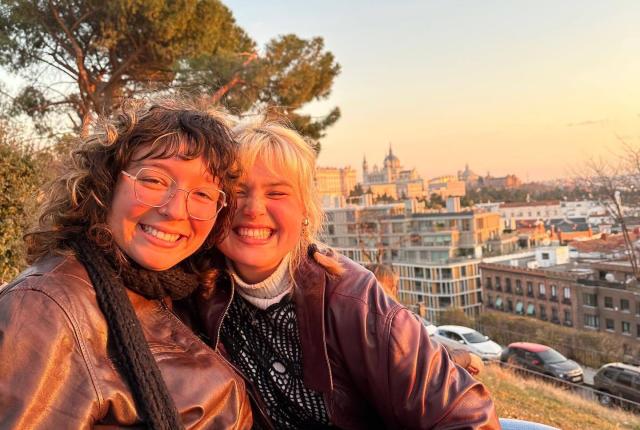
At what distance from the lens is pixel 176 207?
1.32 meters

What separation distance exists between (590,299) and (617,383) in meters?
17.4

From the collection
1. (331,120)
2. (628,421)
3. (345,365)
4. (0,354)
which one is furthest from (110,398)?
(331,120)

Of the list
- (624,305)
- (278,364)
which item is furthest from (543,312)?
(278,364)

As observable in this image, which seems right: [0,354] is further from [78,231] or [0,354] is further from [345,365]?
[345,365]

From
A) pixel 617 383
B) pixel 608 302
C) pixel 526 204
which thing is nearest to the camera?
pixel 617 383

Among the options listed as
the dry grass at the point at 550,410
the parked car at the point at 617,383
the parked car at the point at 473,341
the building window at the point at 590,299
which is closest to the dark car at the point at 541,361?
the parked car at the point at 473,341

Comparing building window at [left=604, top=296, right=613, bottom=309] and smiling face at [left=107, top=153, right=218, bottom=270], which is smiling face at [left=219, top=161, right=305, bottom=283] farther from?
building window at [left=604, top=296, right=613, bottom=309]

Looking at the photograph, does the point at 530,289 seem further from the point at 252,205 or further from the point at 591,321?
the point at 252,205

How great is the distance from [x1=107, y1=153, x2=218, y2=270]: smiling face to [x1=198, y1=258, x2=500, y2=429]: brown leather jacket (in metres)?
0.35

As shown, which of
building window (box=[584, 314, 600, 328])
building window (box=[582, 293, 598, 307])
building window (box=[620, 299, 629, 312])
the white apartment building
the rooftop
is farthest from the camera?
the rooftop

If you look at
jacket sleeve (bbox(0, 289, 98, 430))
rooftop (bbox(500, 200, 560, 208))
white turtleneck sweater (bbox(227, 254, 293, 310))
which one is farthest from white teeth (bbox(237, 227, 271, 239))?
rooftop (bbox(500, 200, 560, 208))

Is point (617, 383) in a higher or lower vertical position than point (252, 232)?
lower

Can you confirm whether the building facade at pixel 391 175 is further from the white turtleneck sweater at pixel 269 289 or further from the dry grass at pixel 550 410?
the white turtleneck sweater at pixel 269 289

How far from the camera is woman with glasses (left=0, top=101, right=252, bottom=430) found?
1028 millimetres
